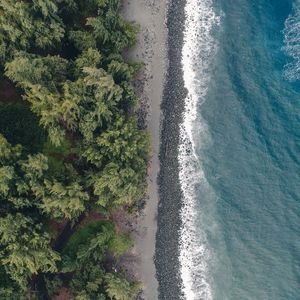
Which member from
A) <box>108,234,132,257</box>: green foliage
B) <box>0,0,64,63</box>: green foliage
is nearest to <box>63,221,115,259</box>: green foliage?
<box>108,234,132,257</box>: green foliage

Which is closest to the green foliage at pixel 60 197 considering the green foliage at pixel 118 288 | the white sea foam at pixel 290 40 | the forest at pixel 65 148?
the forest at pixel 65 148

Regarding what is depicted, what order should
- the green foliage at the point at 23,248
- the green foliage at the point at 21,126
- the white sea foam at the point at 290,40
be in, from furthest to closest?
the white sea foam at the point at 290,40
the green foliage at the point at 21,126
the green foliage at the point at 23,248

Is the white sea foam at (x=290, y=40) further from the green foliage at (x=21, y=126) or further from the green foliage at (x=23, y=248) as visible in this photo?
the green foliage at (x=23, y=248)

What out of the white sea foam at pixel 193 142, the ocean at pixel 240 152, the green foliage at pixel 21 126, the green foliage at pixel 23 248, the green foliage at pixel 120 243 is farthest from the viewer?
the white sea foam at pixel 193 142

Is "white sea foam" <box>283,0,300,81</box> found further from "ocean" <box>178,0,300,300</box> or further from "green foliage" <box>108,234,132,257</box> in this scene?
"green foliage" <box>108,234,132,257</box>

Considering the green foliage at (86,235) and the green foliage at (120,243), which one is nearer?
the green foliage at (86,235)
